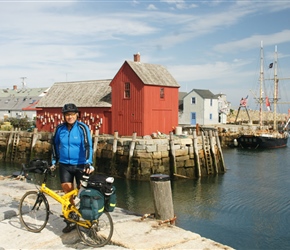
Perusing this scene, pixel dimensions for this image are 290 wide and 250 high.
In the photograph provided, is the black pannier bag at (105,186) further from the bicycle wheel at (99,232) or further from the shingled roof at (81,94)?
the shingled roof at (81,94)

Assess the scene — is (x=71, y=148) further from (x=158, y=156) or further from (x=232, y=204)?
(x=158, y=156)

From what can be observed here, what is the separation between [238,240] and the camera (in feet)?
42.7

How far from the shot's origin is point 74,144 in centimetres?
682

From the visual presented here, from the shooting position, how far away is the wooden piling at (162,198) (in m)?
7.84

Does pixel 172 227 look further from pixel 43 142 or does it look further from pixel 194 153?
pixel 43 142

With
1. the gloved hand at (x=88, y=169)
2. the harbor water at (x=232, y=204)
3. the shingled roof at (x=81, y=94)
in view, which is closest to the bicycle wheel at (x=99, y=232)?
the gloved hand at (x=88, y=169)

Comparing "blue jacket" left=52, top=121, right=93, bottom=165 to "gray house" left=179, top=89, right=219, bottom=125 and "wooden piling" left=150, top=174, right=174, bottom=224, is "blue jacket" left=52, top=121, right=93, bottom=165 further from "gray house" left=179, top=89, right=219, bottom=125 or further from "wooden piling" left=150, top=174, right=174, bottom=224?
"gray house" left=179, top=89, right=219, bottom=125

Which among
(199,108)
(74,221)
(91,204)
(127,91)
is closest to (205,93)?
(199,108)

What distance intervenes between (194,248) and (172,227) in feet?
3.73

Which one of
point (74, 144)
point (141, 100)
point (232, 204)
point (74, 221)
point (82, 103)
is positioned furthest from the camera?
point (82, 103)

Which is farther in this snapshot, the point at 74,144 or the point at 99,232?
the point at 74,144

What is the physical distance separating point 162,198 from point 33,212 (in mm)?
2670

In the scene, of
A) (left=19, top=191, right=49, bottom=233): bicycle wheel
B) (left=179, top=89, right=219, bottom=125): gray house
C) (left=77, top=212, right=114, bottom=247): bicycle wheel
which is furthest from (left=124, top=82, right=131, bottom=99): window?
(left=179, top=89, right=219, bottom=125): gray house

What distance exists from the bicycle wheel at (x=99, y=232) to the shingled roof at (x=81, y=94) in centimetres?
2377
